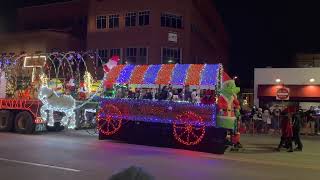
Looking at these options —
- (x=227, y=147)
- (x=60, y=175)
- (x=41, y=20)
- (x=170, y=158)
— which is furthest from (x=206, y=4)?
(x=60, y=175)

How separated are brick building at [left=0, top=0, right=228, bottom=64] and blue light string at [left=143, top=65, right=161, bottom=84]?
26.7m

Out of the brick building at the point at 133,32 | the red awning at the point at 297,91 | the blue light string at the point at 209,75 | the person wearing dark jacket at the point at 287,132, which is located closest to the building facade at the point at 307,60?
the brick building at the point at 133,32

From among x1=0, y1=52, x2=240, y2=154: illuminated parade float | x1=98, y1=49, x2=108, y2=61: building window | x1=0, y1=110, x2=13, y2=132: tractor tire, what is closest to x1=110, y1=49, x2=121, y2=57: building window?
x1=98, y1=49, x2=108, y2=61: building window

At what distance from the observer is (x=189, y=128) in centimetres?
1841

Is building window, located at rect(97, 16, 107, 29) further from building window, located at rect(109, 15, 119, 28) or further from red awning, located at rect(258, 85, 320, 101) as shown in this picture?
red awning, located at rect(258, 85, 320, 101)

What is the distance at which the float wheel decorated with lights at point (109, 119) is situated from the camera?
19922 millimetres

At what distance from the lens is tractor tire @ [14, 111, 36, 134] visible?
22.8 m

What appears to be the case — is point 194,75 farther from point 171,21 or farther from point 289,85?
point 171,21

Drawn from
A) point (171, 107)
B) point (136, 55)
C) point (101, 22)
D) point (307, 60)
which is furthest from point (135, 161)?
point (307, 60)

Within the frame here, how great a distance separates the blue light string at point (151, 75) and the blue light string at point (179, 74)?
743 mm

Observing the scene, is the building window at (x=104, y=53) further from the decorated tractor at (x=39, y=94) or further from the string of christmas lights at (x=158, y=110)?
the string of christmas lights at (x=158, y=110)

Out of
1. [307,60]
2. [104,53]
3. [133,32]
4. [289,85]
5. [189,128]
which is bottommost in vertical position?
[189,128]

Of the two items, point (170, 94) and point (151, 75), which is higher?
point (151, 75)

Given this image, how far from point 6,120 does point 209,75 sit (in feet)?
35.8
